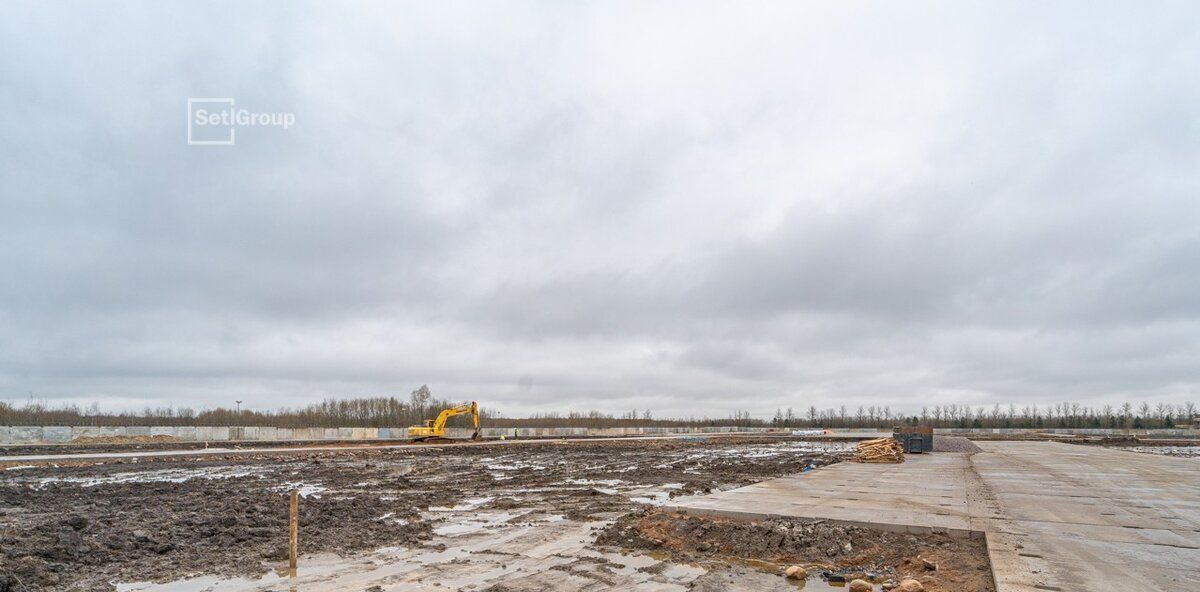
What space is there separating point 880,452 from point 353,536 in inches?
991

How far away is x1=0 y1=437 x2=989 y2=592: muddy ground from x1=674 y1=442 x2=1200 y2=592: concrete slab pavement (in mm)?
1710

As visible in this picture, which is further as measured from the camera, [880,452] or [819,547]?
[880,452]

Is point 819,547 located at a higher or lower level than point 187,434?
higher

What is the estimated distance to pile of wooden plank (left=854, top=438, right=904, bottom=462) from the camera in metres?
29.3

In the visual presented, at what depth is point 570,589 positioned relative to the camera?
8445mm

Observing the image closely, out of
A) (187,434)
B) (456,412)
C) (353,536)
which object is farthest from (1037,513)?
(187,434)

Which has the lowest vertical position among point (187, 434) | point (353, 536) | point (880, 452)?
point (187, 434)

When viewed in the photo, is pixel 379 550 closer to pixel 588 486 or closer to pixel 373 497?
pixel 373 497

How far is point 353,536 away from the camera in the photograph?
1224 cm

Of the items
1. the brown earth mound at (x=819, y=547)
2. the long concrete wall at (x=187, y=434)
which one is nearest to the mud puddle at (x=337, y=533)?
the brown earth mound at (x=819, y=547)

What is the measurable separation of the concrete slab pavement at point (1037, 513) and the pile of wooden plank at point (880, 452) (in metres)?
6.51

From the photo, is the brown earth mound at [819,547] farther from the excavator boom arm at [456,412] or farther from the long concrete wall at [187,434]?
the long concrete wall at [187,434]

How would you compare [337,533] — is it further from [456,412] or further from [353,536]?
[456,412]

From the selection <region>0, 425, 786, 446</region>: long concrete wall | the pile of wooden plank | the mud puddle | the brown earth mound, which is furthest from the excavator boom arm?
the brown earth mound
